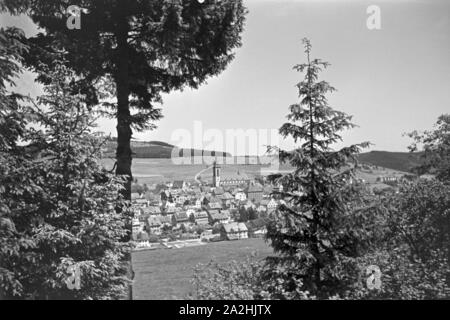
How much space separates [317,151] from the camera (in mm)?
7215

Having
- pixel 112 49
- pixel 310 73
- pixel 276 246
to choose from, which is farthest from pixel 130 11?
pixel 276 246

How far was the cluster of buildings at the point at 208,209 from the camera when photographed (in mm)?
10047

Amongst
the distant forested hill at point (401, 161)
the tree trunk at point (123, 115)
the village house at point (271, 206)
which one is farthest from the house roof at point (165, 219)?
the distant forested hill at point (401, 161)

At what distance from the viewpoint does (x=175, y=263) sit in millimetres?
9906

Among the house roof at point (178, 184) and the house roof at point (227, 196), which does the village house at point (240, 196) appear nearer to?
the house roof at point (227, 196)

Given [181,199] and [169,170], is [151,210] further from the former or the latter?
[169,170]

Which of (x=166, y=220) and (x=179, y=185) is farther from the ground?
(x=179, y=185)

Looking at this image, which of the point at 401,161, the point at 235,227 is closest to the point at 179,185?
the point at 235,227

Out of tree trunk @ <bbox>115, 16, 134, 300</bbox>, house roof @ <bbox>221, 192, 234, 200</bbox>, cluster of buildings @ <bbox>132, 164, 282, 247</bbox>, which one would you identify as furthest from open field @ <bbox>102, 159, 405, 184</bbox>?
tree trunk @ <bbox>115, 16, 134, 300</bbox>

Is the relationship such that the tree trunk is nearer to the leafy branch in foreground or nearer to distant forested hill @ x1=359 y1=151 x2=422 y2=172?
the leafy branch in foreground

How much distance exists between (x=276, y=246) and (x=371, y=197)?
7.25ft

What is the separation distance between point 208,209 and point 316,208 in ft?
14.5

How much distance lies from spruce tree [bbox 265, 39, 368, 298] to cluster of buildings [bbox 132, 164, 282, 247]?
2.51 m
